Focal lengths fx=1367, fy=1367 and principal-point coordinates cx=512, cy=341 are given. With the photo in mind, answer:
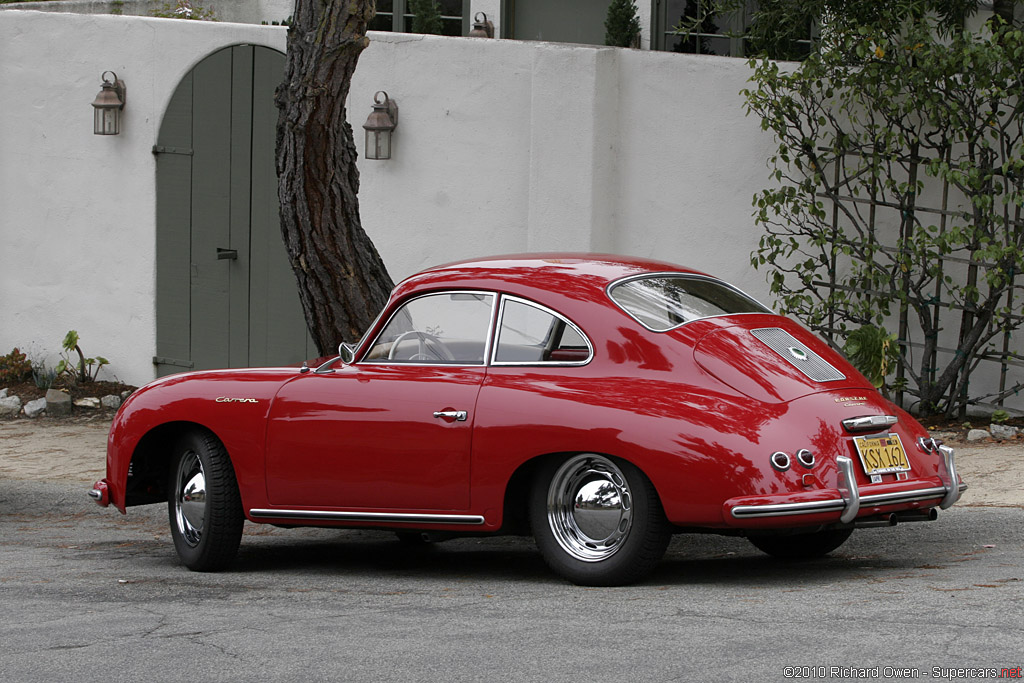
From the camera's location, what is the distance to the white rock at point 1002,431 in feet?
32.6

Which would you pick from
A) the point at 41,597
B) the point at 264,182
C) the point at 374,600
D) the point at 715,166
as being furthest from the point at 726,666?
the point at 264,182

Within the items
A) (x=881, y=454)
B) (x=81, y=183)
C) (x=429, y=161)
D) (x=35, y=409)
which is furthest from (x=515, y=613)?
(x=81, y=183)

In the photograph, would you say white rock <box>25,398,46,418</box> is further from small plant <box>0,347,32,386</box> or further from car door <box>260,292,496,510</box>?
car door <box>260,292,496,510</box>

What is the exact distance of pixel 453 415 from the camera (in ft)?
20.3

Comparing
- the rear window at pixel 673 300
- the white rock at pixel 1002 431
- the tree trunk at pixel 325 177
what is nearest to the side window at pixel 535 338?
the rear window at pixel 673 300

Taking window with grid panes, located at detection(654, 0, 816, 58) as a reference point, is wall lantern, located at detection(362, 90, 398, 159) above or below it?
below

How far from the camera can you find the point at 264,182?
1254 centimetres

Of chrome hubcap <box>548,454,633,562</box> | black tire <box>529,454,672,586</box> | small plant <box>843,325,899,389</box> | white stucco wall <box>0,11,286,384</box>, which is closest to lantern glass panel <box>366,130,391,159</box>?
white stucco wall <box>0,11,286,384</box>

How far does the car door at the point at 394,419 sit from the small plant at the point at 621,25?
9.61 m

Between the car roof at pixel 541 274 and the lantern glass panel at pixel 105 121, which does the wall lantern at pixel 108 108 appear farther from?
the car roof at pixel 541 274

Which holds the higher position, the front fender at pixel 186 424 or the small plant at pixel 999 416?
the front fender at pixel 186 424

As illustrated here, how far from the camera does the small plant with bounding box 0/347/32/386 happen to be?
13328 millimetres

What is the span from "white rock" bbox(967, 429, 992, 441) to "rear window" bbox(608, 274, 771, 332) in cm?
391

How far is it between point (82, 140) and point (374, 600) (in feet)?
28.5
